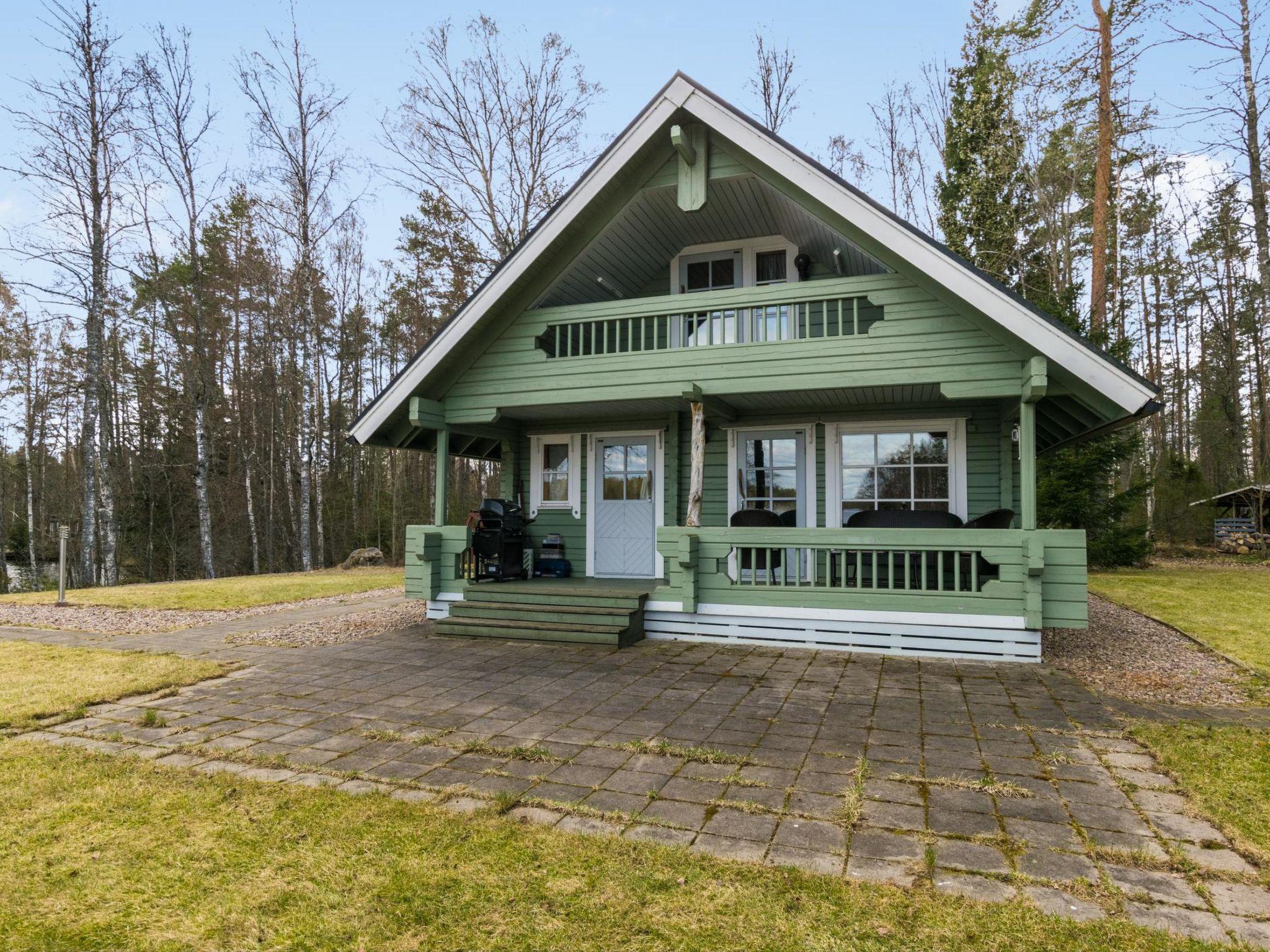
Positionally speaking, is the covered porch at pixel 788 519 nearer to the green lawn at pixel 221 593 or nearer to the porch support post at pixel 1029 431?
the porch support post at pixel 1029 431

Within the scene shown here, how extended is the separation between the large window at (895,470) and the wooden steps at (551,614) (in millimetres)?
3030

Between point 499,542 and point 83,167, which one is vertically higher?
point 83,167

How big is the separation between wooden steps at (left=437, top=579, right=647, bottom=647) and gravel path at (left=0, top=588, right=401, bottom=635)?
3716mm

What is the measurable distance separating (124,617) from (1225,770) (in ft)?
37.8

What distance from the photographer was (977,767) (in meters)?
3.53

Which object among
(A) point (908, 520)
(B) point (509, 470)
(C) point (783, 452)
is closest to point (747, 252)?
(C) point (783, 452)

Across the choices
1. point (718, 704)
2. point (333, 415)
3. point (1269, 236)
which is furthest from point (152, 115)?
point (1269, 236)

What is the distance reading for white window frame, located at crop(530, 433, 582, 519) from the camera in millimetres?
9352

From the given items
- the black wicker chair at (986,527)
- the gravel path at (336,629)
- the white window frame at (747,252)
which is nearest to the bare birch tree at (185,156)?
the gravel path at (336,629)

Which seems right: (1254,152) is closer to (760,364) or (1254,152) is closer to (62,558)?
(760,364)

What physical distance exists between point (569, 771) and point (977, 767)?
216 centimetres

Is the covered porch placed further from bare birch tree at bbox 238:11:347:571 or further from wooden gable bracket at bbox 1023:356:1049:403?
bare birch tree at bbox 238:11:347:571

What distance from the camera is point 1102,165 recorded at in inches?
564

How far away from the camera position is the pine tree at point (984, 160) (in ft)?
54.2
